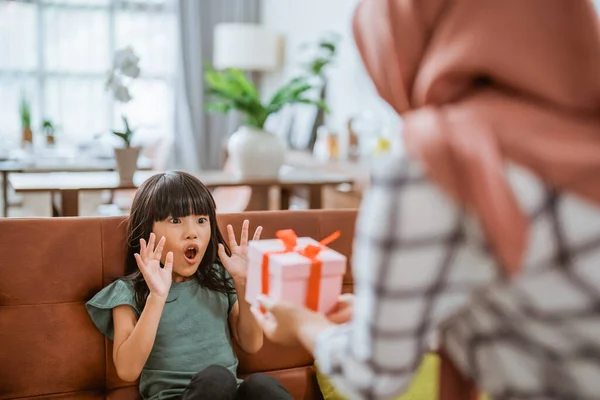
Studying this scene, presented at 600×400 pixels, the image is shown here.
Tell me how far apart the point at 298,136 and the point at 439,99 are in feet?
14.0

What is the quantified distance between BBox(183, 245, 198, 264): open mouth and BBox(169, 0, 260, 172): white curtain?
16.4 feet

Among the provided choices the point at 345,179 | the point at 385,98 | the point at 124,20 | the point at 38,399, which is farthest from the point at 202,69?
the point at 385,98

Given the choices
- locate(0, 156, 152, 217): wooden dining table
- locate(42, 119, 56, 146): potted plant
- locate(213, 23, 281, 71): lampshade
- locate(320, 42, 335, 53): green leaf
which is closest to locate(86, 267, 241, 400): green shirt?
locate(0, 156, 152, 217): wooden dining table

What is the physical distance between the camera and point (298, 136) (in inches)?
198

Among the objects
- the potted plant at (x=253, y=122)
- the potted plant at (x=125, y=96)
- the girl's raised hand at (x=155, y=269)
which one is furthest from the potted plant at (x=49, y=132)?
the girl's raised hand at (x=155, y=269)

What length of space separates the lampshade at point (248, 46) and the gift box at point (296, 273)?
15.6ft

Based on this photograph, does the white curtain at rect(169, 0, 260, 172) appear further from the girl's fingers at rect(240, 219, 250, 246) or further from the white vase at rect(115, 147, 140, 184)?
the girl's fingers at rect(240, 219, 250, 246)

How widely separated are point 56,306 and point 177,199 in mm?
378

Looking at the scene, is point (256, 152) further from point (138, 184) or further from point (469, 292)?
point (469, 292)

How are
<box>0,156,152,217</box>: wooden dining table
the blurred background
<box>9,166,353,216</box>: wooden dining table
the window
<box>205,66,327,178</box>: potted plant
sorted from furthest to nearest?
1. the window
2. the blurred background
3. <box>0,156,152,217</box>: wooden dining table
4. <box>205,66,327,178</box>: potted plant
5. <box>9,166,353,216</box>: wooden dining table

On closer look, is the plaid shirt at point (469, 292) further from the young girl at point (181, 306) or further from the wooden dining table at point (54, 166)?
the wooden dining table at point (54, 166)

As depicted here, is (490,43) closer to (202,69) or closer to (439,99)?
(439,99)

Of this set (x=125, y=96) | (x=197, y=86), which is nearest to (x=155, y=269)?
(x=125, y=96)

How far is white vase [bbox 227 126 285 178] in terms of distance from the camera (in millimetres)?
2900
